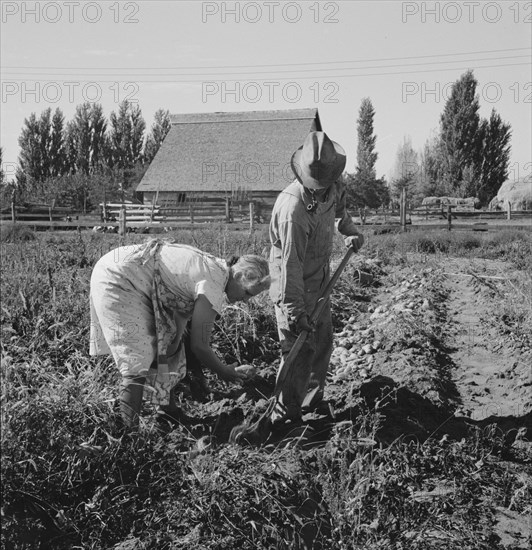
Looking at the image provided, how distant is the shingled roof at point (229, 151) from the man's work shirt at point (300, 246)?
78.2 feet

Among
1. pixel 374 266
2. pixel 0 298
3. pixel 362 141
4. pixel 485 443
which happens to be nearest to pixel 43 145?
pixel 362 141

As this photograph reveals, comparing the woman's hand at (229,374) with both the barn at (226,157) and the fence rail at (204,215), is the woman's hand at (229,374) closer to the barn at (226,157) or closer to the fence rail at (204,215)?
the fence rail at (204,215)

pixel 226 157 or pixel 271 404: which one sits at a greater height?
pixel 226 157

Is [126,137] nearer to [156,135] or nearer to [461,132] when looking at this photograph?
[156,135]

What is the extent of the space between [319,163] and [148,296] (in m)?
1.19

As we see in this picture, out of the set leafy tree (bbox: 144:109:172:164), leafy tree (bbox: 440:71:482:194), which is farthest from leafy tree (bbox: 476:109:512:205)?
leafy tree (bbox: 144:109:172:164)

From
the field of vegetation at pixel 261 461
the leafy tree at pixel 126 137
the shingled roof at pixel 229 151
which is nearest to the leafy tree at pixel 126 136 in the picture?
the leafy tree at pixel 126 137

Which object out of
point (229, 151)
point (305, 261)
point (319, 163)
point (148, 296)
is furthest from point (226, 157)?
point (148, 296)

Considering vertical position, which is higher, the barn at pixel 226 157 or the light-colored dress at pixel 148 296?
the barn at pixel 226 157

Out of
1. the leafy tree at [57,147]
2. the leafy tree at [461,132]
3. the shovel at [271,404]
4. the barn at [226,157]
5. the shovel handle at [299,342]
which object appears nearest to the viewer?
the shovel at [271,404]

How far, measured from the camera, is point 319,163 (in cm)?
390

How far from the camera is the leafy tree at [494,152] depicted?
36.9m

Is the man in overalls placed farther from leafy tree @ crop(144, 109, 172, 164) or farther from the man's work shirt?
leafy tree @ crop(144, 109, 172, 164)

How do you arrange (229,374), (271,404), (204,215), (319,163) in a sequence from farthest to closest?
(204,215)
(271,404)
(319,163)
(229,374)
